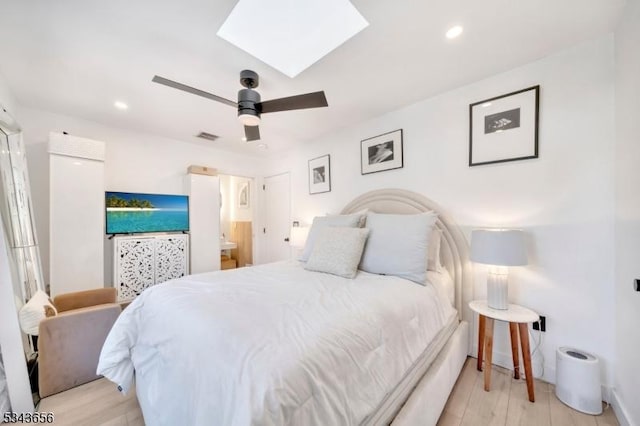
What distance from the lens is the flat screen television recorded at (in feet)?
10.1

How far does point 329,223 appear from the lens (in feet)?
8.33

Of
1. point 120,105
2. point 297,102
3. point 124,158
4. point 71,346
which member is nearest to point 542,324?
point 297,102

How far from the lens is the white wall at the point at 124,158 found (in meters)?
2.69

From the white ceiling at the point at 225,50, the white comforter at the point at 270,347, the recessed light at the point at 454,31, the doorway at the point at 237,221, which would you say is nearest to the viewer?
the white comforter at the point at 270,347

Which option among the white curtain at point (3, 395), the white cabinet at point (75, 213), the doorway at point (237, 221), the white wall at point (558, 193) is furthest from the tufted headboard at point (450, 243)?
the white cabinet at point (75, 213)

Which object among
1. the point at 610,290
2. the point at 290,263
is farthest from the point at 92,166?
the point at 610,290

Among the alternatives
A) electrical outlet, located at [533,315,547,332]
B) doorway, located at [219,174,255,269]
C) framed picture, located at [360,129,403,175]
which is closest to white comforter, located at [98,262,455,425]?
electrical outlet, located at [533,315,547,332]

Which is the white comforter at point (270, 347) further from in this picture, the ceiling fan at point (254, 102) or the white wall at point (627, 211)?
the ceiling fan at point (254, 102)

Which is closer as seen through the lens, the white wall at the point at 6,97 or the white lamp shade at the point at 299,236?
the white wall at the point at 6,97

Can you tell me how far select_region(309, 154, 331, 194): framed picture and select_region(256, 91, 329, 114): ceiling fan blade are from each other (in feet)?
5.53

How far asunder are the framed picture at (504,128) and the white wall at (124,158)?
361cm

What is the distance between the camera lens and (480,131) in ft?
7.04

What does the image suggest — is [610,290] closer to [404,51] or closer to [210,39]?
[404,51]

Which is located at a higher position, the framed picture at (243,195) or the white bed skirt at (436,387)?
the framed picture at (243,195)
